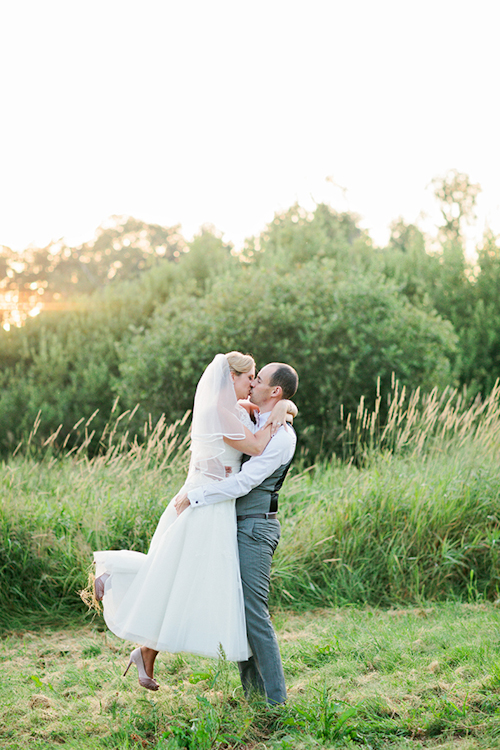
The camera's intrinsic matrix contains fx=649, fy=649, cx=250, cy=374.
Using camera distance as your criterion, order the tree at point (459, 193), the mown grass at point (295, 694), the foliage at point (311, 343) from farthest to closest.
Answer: the tree at point (459, 193)
the foliage at point (311, 343)
the mown grass at point (295, 694)

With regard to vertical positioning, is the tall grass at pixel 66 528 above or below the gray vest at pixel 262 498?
below

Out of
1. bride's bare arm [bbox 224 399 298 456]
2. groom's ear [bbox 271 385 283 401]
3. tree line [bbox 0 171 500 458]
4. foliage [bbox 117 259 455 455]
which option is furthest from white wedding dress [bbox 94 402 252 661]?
foliage [bbox 117 259 455 455]

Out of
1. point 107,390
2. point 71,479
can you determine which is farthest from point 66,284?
point 71,479

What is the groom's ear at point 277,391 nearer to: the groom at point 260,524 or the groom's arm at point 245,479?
the groom at point 260,524

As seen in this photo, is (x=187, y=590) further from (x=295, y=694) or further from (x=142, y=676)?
→ (x=295, y=694)

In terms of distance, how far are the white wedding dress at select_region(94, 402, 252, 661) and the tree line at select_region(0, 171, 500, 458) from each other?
10.6 ft

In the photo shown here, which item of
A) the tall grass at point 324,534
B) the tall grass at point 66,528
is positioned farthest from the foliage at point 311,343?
the tall grass at point 66,528

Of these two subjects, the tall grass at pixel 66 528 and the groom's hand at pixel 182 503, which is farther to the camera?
the tall grass at pixel 66 528

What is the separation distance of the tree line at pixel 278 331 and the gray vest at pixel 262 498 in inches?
126

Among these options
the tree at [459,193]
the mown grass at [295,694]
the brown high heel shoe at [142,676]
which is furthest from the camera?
the tree at [459,193]

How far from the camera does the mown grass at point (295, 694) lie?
3.23 metres

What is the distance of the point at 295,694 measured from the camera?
372 cm

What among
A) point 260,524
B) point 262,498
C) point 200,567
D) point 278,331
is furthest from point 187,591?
point 278,331

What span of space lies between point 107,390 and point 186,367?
3.72 m
